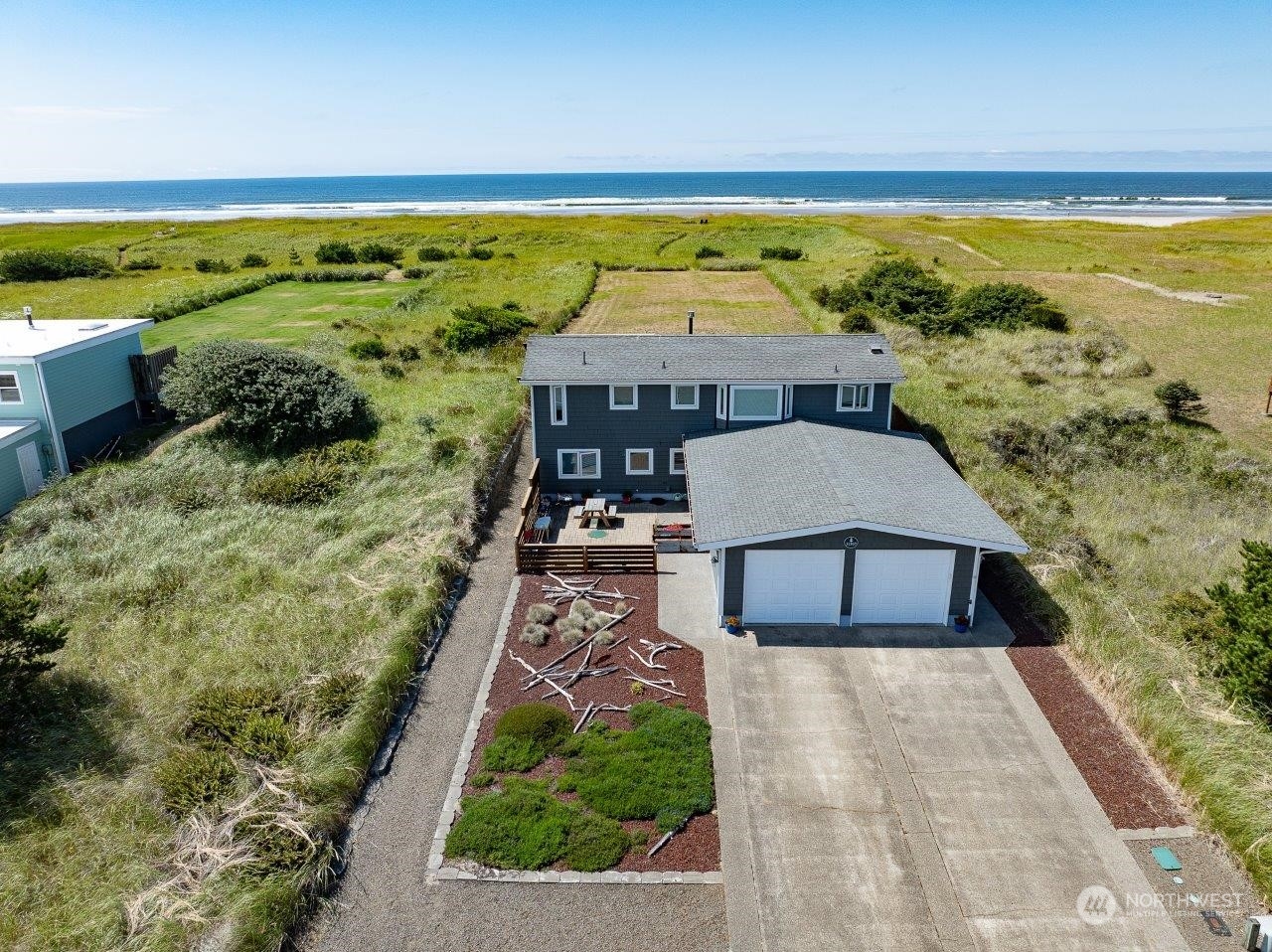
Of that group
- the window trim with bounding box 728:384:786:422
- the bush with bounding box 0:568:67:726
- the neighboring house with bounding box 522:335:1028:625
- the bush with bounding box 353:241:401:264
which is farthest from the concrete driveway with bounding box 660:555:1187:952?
the bush with bounding box 353:241:401:264

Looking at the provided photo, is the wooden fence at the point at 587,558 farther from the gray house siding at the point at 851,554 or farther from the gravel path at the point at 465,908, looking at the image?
the gravel path at the point at 465,908

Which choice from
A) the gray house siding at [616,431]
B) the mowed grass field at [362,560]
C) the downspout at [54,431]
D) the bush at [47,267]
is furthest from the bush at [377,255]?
the gray house siding at [616,431]

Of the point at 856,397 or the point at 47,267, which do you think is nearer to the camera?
the point at 856,397

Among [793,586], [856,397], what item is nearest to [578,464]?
[856,397]

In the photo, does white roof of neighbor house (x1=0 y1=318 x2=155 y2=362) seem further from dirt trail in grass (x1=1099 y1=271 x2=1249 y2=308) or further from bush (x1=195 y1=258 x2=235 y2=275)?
dirt trail in grass (x1=1099 y1=271 x2=1249 y2=308)

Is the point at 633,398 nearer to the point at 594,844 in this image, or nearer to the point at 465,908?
the point at 594,844

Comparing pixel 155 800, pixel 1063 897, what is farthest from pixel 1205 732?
pixel 155 800
